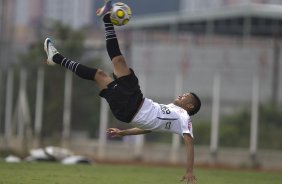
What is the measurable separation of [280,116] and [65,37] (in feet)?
54.5

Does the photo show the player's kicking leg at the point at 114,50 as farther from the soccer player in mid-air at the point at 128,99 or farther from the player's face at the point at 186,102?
the player's face at the point at 186,102

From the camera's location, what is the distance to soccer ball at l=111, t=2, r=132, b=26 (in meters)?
14.7

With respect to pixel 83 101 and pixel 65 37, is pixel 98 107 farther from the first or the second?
pixel 65 37

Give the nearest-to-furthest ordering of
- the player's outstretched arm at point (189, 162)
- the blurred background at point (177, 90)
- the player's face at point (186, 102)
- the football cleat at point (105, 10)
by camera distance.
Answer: the player's outstretched arm at point (189, 162)
the football cleat at point (105, 10)
the player's face at point (186, 102)
the blurred background at point (177, 90)

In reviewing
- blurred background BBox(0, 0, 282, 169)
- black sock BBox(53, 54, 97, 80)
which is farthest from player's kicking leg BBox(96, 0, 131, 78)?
blurred background BBox(0, 0, 282, 169)

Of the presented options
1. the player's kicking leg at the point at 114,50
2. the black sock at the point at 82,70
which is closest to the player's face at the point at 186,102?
the player's kicking leg at the point at 114,50

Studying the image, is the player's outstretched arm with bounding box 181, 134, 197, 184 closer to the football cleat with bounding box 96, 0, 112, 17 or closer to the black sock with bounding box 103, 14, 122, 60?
the black sock with bounding box 103, 14, 122, 60

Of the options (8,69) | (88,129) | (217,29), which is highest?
(217,29)

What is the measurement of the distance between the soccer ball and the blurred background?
20845mm

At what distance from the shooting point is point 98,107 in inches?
2173

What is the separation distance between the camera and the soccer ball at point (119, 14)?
48.2 ft

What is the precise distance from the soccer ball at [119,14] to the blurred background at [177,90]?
20845 millimetres

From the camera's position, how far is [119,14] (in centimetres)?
1473

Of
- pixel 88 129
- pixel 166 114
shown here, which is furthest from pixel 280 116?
pixel 166 114
